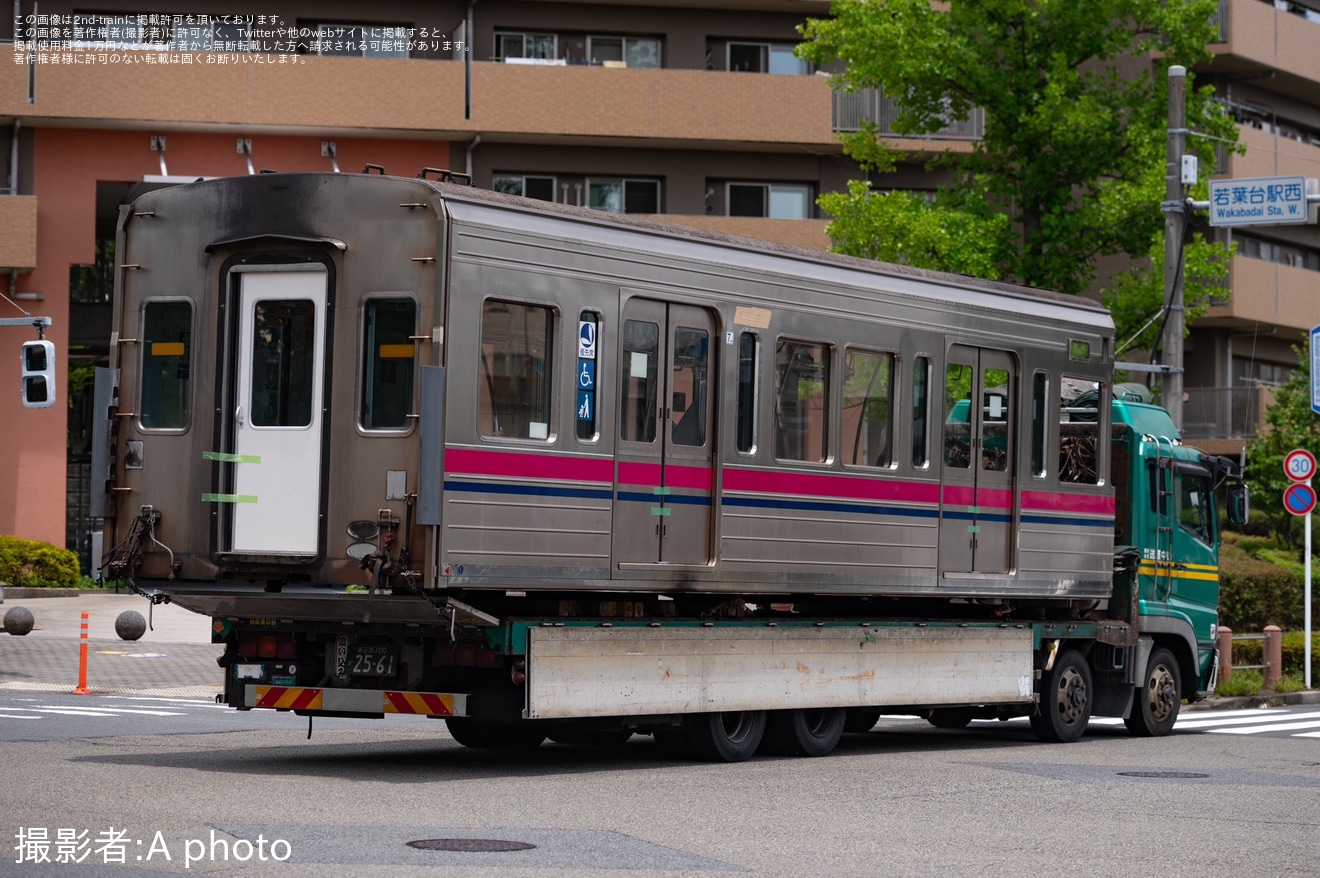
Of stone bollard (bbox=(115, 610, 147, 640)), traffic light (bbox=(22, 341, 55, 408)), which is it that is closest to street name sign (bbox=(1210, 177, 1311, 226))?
traffic light (bbox=(22, 341, 55, 408))

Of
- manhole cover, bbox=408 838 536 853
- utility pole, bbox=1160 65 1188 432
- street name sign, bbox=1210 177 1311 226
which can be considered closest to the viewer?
manhole cover, bbox=408 838 536 853

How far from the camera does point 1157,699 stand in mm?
19453

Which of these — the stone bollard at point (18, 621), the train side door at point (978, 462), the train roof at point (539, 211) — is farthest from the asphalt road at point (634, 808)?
the stone bollard at point (18, 621)

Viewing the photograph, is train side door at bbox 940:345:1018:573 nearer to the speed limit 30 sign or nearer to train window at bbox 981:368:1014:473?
train window at bbox 981:368:1014:473

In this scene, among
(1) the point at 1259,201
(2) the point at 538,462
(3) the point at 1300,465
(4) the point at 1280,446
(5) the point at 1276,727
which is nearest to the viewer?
(2) the point at 538,462

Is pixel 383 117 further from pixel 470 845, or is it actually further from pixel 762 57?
pixel 470 845

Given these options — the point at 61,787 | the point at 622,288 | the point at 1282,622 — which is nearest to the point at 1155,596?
the point at 622,288

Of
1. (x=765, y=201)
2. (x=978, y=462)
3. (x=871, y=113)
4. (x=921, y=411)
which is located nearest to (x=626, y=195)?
(x=765, y=201)

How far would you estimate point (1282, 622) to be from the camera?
3400cm

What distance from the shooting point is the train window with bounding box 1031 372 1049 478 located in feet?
57.7

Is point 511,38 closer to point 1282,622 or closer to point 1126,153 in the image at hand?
point 1126,153

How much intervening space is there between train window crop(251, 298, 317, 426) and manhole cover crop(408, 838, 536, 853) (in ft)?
12.9

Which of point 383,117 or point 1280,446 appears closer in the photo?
point 383,117

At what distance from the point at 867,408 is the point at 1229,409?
33.4 m
